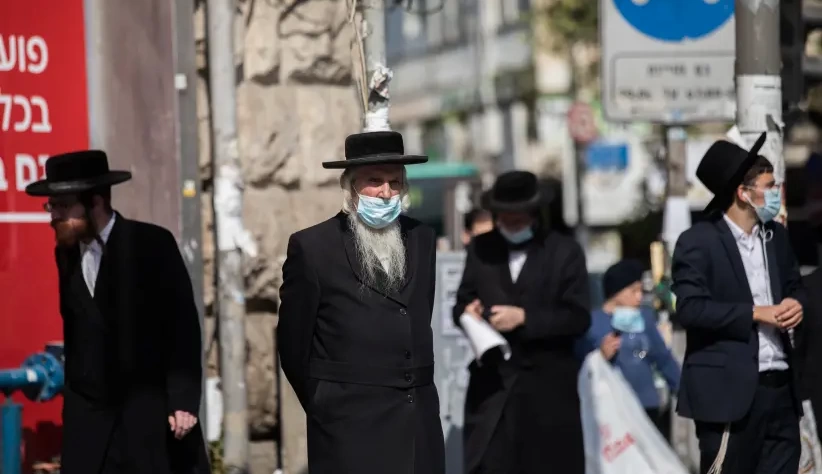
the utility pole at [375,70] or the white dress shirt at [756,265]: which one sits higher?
the utility pole at [375,70]

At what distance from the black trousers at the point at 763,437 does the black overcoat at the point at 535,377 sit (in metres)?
1.26

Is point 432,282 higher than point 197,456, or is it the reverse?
point 432,282

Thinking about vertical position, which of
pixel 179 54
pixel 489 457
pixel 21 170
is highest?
pixel 179 54

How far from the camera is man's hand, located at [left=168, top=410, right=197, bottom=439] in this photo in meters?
7.03

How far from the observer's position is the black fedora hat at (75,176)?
22.9ft

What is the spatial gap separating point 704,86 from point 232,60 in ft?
8.51

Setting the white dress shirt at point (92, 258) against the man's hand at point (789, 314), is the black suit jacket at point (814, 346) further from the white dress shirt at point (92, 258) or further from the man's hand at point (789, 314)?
the white dress shirt at point (92, 258)

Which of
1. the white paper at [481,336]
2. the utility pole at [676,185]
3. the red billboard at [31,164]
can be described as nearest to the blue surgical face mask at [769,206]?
the white paper at [481,336]

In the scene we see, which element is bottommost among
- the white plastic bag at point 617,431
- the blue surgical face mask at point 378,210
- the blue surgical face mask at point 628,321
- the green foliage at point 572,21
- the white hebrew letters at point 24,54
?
the white plastic bag at point 617,431

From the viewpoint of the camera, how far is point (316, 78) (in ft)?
33.7

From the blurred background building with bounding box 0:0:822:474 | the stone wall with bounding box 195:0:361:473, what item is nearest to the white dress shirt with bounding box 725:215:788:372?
the blurred background building with bounding box 0:0:822:474

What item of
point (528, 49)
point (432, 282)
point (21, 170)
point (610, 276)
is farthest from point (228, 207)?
point (528, 49)

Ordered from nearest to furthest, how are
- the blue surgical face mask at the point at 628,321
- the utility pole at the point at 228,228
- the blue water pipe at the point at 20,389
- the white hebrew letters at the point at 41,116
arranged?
the blue water pipe at the point at 20,389 → the white hebrew letters at the point at 41,116 → the utility pole at the point at 228,228 → the blue surgical face mask at the point at 628,321

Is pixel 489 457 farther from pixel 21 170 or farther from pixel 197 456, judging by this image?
pixel 21 170
